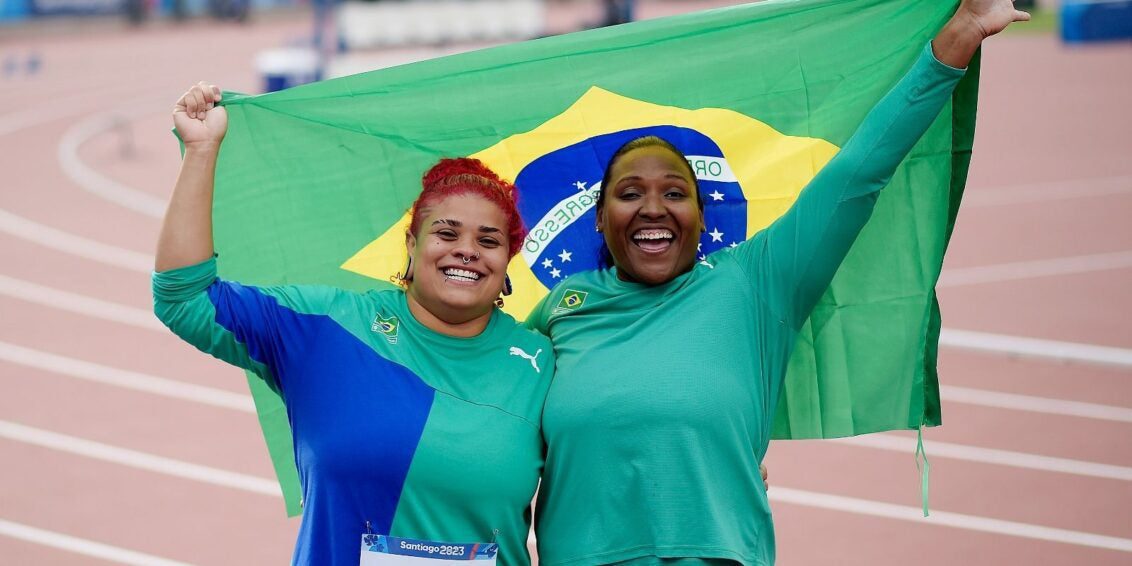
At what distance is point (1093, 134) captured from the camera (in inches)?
677

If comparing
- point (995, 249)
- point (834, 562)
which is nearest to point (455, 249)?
point (834, 562)

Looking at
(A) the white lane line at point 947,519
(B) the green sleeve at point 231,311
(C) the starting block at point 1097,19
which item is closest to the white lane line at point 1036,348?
(A) the white lane line at point 947,519

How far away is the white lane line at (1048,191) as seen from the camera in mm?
14070

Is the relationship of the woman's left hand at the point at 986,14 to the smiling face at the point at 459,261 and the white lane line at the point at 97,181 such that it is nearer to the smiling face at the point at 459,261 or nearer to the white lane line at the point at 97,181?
the smiling face at the point at 459,261

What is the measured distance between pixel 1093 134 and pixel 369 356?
50.3 ft

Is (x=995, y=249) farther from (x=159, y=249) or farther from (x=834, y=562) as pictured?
(x=159, y=249)

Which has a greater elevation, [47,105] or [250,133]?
[47,105]

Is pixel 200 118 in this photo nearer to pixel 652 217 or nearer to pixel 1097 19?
pixel 652 217

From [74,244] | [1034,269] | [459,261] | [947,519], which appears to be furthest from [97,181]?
[459,261]

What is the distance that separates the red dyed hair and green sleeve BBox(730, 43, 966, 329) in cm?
63

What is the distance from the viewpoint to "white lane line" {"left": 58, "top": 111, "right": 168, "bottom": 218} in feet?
49.1

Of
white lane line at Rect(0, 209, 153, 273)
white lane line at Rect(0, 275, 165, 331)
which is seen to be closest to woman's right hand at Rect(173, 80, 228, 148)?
white lane line at Rect(0, 275, 165, 331)

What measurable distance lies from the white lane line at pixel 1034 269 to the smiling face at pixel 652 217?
7483 millimetres

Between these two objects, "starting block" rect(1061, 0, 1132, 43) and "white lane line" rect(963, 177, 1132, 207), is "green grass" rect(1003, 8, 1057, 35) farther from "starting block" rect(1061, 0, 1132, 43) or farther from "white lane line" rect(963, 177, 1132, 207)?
"white lane line" rect(963, 177, 1132, 207)
